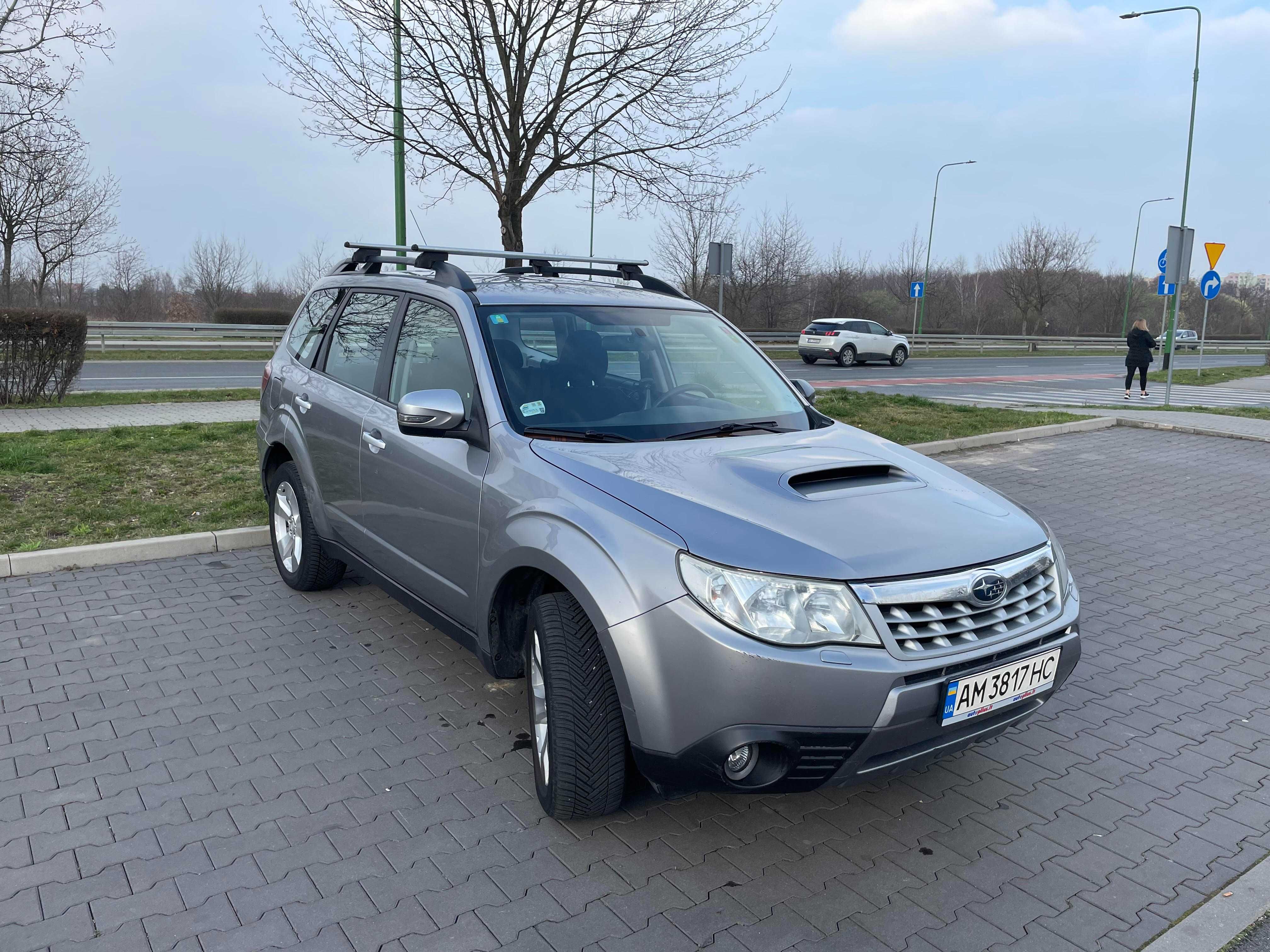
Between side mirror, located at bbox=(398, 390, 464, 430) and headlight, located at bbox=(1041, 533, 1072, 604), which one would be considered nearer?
headlight, located at bbox=(1041, 533, 1072, 604)

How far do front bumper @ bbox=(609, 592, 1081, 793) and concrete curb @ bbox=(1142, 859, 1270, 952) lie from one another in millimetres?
801

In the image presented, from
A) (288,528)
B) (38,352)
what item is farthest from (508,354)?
(38,352)

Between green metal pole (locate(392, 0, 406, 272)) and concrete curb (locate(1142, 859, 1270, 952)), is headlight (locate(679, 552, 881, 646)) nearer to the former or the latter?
concrete curb (locate(1142, 859, 1270, 952))

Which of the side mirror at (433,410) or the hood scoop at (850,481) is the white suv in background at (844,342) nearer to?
the hood scoop at (850,481)

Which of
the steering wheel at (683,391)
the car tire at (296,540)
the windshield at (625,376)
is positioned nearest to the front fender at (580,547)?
the windshield at (625,376)

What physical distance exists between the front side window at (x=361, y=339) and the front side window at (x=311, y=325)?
22 centimetres

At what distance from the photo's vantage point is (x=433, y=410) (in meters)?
3.58

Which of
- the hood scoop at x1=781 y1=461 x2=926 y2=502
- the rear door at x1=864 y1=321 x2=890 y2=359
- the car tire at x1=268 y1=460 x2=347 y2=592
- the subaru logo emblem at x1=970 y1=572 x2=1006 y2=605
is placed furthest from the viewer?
the rear door at x1=864 y1=321 x2=890 y2=359

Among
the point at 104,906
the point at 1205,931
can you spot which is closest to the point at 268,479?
the point at 104,906

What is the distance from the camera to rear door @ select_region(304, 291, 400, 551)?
460 centimetres

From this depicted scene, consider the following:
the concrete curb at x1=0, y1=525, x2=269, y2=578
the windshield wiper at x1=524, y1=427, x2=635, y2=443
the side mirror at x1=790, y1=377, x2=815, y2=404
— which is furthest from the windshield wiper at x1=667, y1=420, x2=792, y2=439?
the concrete curb at x1=0, y1=525, x2=269, y2=578

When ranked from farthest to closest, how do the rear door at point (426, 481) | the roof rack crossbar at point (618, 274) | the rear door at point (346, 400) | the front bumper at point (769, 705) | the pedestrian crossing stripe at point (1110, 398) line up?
the pedestrian crossing stripe at point (1110, 398), the roof rack crossbar at point (618, 274), the rear door at point (346, 400), the rear door at point (426, 481), the front bumper at point (769, 705)

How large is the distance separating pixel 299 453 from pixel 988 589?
12.2 feet

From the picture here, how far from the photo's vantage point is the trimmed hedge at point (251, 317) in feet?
112
